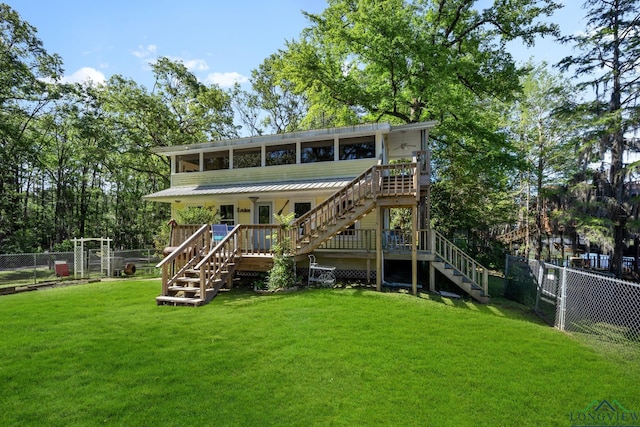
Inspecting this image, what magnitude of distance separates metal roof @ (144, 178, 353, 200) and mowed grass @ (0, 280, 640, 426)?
5424 millimetres

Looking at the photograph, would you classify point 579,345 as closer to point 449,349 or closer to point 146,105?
point 449,349

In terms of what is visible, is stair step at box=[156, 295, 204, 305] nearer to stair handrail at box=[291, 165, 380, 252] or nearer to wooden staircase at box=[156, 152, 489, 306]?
wooden staircase at box=[156, 152, 489, 306]

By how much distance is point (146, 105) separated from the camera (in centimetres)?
2284

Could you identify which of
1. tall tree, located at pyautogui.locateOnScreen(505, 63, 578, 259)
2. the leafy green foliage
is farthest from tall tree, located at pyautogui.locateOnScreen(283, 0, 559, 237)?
the leafy green foliage

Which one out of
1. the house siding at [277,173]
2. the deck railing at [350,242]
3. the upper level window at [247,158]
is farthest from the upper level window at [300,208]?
the upper level window at [247,158]

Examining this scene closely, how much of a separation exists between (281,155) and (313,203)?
2888 millimetres

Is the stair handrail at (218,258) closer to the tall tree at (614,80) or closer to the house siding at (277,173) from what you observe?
the house siding at (277,173)

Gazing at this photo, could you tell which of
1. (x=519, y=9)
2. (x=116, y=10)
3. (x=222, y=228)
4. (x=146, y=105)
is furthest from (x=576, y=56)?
Answer: (x=146, y=105)

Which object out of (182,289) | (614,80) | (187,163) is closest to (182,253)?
(182,289)

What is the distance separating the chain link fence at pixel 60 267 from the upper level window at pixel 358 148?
33.8 feet

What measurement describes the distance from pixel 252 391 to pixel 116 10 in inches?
556

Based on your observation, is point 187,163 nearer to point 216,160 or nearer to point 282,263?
point 216,160

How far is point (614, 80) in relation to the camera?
12.6m

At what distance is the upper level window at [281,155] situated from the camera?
44.0 feet
